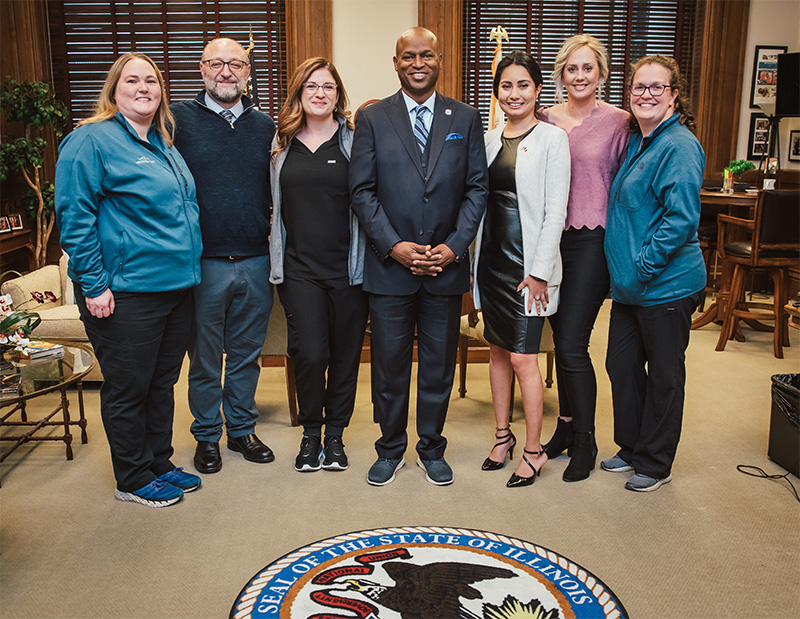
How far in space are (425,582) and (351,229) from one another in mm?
1397

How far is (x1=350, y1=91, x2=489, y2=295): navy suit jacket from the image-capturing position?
2.85 meters

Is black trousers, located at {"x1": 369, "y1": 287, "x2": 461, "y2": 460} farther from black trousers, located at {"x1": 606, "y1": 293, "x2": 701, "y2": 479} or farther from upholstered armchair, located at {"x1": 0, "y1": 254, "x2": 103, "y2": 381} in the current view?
upholstered armchair, located at {"x1": 0, "y1": 254, "x2": 103, "y2": 381}

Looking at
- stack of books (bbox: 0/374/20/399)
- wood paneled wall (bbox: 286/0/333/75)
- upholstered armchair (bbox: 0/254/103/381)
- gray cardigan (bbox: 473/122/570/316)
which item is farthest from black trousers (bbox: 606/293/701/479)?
wood paneled wall (bbox: 286/0/333/75)

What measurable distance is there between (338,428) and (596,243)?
1.34 m

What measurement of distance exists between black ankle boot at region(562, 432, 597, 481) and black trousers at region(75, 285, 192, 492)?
64.9 inches

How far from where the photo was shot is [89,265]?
2598mm

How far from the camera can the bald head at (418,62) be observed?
9.26 ft

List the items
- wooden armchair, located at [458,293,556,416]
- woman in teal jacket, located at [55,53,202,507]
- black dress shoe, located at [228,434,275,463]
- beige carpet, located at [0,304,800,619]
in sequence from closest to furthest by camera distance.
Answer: beige carpet, located at [0,304,800,619]
woman in teal jacket, located at [55,53,202,507]
black dress shoe, located at [228,434,275,463]
wooden armchair, located at [458,293,556,416]

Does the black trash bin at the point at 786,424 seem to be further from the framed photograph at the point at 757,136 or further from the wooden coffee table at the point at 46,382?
the framed photograph at the point at 757,136

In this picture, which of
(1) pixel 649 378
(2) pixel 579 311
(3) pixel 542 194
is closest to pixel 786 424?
(1) pixel 649 378

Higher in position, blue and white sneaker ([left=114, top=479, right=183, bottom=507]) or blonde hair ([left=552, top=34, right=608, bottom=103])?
blonde hair ([left=552, top=34, right=608, bottom=103])

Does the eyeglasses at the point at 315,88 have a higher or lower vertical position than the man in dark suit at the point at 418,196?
higher

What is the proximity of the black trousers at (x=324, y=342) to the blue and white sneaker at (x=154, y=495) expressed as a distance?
599mm

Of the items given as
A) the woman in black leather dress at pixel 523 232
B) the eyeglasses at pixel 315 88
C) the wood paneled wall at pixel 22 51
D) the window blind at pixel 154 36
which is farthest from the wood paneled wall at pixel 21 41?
the woman in black leather dress at pixel 523 232
